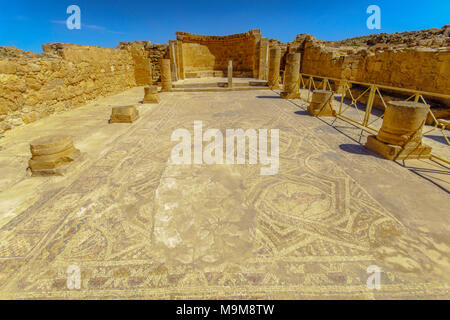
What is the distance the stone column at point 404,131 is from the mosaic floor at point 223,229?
0.31 m

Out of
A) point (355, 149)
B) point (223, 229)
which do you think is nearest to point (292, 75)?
point (355, 149)

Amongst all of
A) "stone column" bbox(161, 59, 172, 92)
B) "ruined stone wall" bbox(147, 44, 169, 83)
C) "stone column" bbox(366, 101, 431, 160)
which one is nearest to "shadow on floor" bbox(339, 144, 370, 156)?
"stone column" bbox(366, 101, 431, 160)

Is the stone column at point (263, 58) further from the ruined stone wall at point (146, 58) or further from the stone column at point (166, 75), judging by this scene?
the stone column at point (166, 75)

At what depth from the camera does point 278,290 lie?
173cm

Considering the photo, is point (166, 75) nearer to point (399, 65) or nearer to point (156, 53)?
point (156, 53)

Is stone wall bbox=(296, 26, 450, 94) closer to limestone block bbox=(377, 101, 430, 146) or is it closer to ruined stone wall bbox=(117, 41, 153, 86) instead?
limestone block bbox=(377, 101, 430, 146)

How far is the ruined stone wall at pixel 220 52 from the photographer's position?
1625 cm

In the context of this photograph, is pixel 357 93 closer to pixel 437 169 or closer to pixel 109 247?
pixel 437 169

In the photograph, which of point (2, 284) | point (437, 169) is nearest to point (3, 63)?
point (2, 284)

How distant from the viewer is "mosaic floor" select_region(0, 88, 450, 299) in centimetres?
178

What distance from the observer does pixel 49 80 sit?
6758mm

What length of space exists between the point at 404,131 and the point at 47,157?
588 centimetres

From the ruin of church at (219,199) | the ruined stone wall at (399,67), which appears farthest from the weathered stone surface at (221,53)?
the ruin of church at (219,199)

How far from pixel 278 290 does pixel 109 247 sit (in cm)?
159
